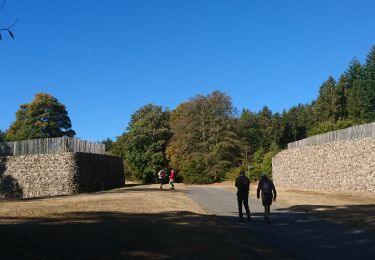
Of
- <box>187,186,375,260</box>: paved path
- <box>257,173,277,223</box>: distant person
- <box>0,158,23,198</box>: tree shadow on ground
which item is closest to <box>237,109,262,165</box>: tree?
<box>0,158,23,198</box>: tree shadow on ground

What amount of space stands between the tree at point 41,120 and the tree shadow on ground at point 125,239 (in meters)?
74.2

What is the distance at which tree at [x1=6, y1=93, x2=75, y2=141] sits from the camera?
87.7m

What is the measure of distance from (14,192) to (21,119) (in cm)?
5650

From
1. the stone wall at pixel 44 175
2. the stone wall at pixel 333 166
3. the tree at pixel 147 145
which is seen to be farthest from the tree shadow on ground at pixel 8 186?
the tree at pixel 147 145

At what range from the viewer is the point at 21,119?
316 ft

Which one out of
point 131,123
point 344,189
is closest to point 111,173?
point 344,189

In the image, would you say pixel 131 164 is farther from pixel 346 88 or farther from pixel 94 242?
pixel 94 242

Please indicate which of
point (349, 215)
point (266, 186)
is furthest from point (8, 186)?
point (349, 215)

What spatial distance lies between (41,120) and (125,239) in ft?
270

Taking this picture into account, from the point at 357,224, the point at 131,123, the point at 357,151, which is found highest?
the point at 131,123

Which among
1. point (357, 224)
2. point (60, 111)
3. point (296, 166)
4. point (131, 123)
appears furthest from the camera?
point (60, 111)

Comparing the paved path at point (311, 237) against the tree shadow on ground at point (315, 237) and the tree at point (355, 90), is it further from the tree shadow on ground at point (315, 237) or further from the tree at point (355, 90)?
the tree at point (355, 90)

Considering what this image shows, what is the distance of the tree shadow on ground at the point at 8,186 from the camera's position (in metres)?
42.7

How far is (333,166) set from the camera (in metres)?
40.8
